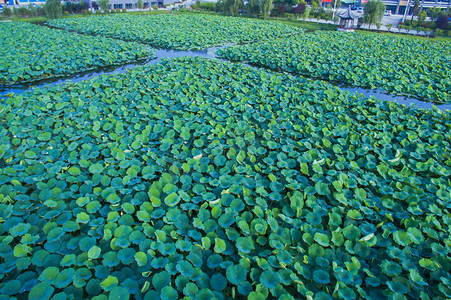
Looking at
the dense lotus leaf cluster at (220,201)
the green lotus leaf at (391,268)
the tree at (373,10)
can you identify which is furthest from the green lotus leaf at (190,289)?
the tree at (373,10)

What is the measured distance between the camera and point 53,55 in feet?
25.5

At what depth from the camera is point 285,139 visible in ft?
12.8

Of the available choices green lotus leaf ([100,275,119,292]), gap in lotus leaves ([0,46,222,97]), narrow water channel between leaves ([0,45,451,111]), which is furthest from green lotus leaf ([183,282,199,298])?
gap in lotus leaves ([0,46,222,97])

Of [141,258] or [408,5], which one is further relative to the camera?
[408,5]

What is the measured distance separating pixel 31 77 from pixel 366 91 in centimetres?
889

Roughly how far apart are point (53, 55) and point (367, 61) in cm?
1009

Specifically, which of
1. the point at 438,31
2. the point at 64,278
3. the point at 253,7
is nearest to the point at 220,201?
the point at 64,278

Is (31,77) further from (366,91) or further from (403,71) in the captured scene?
(403,71)

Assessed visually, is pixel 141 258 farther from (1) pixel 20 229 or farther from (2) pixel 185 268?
(1) pixel 20 229

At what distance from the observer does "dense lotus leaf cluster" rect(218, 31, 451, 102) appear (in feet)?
21.9

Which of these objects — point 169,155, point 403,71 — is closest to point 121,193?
point 169,155

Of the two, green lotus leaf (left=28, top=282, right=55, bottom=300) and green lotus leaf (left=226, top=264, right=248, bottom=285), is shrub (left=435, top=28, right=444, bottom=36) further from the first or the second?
green lotus leaf (left=28, top=282, right=55, bottom=300)

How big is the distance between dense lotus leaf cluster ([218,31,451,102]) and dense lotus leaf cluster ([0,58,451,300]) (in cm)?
227

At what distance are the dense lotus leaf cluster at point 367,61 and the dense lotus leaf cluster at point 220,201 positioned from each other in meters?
2.27
